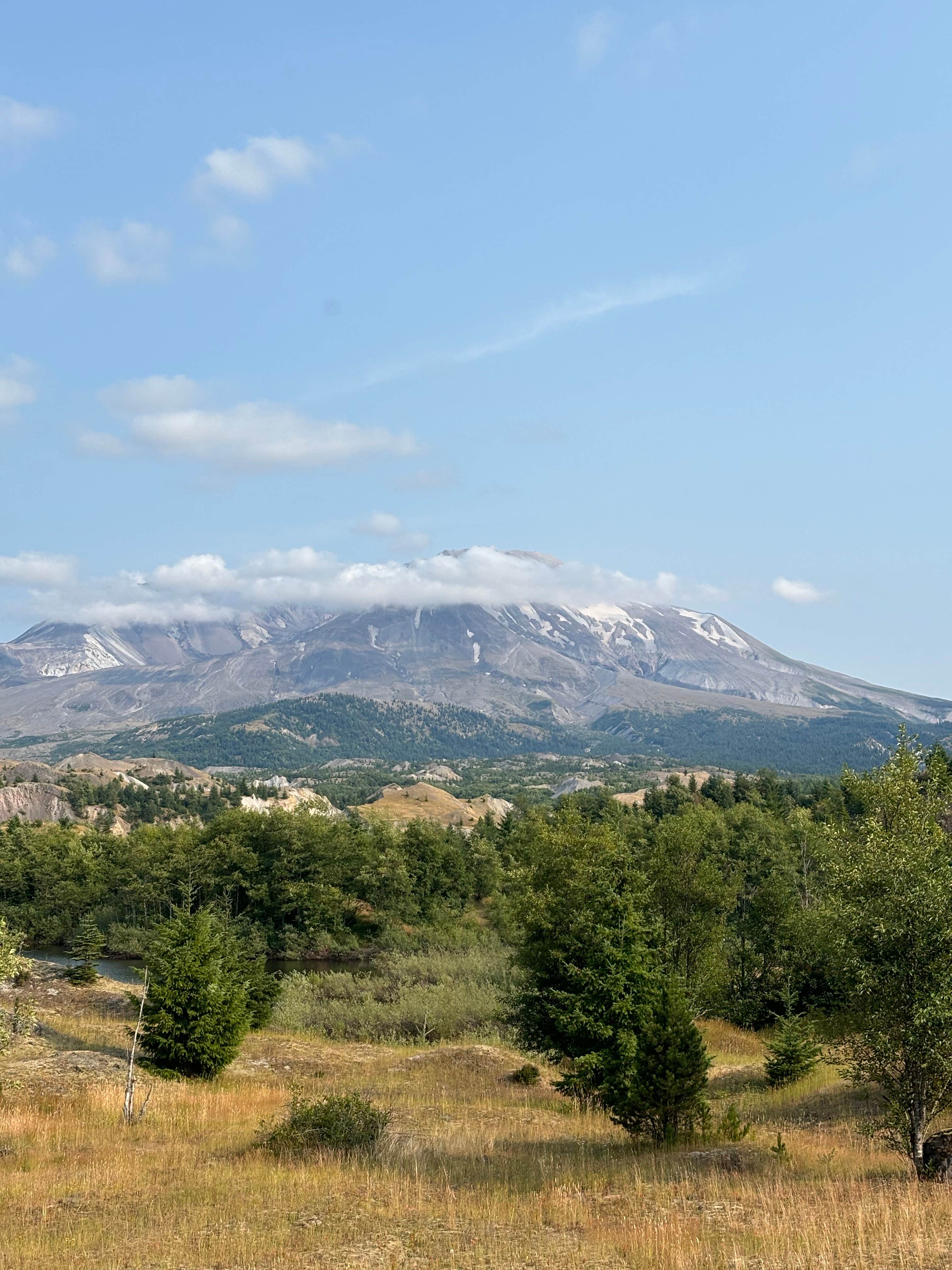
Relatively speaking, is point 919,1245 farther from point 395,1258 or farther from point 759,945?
point 759,945

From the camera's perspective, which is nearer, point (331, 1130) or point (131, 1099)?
point (331, 1130)

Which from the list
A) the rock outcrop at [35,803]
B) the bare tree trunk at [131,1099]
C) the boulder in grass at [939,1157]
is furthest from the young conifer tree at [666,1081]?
the rock outcrop at [35,803]

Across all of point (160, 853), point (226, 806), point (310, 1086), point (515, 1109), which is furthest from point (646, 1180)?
point (226, 806)

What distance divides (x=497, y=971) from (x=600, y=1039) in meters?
39.1

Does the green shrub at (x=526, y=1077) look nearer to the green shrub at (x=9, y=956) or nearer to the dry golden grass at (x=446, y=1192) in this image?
the dry golden grass at (x=446, y=1192)

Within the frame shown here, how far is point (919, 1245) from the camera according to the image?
523 inches

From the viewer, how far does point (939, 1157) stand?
1856 centimetres

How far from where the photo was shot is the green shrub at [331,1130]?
68.9 ft

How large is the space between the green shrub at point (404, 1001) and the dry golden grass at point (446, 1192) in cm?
2073

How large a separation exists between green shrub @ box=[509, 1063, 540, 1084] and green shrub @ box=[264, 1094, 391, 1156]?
14.3 metres

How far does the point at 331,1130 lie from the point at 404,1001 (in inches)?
1400

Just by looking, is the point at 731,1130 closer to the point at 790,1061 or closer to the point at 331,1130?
the point at 331,1130

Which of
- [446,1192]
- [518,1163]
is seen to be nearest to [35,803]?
[518,1163]

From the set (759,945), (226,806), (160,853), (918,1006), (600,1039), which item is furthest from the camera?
(226,806)
